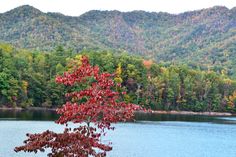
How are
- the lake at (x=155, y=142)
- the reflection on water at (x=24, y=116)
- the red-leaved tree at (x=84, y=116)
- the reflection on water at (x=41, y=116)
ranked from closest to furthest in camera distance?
the red-leaved tree at (x=84, y=116) < the lake at (x=155, y=142) < the reflection on water at (x=24, y=116) < the reflection on water at (x=41, y=116)

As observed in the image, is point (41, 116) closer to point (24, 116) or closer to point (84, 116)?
point (24, 116)

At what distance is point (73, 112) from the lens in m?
16.0

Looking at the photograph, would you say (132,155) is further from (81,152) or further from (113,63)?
(113,63)

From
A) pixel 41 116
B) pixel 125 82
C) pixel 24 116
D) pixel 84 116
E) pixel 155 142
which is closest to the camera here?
pixel 84 116

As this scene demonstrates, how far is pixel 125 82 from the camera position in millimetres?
129125

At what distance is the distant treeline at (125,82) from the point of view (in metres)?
104

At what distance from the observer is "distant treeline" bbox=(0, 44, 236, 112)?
10431 centimetres

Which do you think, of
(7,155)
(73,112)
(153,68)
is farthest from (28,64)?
(73,112)

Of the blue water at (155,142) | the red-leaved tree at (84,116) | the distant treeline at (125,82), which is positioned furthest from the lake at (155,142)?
the distant treeline at (125,82)

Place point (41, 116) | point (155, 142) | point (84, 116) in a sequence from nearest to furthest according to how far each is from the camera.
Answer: point (84, 116) < point (155, 142) < point (41, 116)

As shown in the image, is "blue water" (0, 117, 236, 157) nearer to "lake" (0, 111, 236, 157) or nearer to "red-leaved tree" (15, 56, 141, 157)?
"lake" (0, 111, 236, 157)

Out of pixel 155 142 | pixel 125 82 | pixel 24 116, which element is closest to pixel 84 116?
pixel 155 142

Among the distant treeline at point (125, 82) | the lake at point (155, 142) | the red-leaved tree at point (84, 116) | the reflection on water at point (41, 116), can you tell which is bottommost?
the lake at point (155, 142)

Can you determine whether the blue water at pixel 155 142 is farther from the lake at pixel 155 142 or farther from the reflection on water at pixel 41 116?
the reflection on water at pixel 41 116
